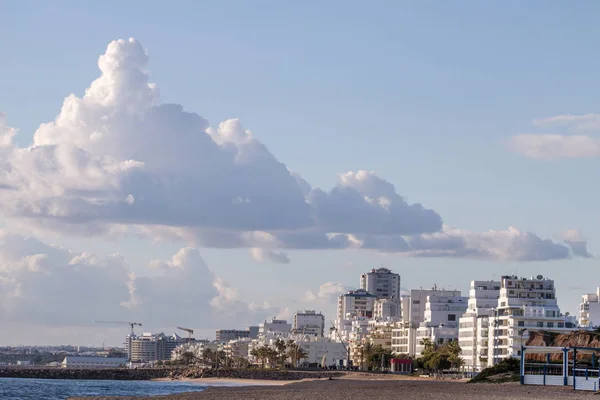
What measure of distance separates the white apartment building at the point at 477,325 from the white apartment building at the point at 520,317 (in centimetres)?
359

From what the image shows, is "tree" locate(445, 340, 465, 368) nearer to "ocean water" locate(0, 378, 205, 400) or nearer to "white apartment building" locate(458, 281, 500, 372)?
"white apartment building" locate(458, 281, 500, 372)

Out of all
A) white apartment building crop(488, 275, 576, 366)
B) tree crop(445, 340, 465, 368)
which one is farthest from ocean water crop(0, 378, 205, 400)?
white apartment building crop(488, 275, 576, 366)

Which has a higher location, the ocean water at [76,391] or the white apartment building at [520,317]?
the white apartment building at [520,317]

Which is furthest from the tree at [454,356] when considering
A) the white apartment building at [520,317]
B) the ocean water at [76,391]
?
the ocean water at [76,391]

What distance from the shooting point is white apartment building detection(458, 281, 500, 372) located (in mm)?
166875

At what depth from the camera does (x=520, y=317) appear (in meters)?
154

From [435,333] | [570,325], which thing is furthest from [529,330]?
[435,333]

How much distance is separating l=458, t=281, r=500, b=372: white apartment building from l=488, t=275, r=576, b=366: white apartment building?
11.8ft

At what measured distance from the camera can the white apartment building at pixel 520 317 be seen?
153375 millimetres

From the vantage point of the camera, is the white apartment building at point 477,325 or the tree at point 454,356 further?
the tree at point 454,356

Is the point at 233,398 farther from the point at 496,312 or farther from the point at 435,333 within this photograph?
the point at 435,333

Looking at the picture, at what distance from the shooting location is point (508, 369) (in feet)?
399

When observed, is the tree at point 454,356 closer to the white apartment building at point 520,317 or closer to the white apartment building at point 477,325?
the white apartment building at point 477,325

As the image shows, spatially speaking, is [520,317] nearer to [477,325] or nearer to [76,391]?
[477,325]
